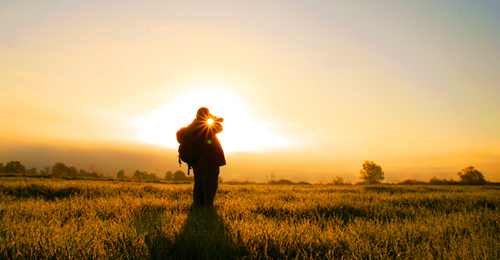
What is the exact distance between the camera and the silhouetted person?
4953 millimetres

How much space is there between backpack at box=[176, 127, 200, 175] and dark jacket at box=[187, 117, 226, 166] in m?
0.05

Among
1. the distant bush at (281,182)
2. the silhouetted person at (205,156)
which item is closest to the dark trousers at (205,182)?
the silhouetted person at (205,156)

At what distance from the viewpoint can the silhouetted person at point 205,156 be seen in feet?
16.3

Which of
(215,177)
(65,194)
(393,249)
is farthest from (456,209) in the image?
(65,194)

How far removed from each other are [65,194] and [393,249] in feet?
24.0

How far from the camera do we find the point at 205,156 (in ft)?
16.5

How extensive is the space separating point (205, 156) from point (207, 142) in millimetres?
296

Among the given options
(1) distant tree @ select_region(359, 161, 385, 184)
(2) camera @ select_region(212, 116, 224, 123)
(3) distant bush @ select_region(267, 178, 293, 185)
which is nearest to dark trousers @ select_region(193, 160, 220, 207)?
(2) camera @ select_region(212, 116, 224, 123)

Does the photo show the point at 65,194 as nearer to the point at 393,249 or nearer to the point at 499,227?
the point at 393,249

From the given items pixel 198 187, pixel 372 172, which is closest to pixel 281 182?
pixel 198 187

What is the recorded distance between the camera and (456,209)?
520cm

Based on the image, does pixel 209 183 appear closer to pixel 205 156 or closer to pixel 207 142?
pixel 205 156

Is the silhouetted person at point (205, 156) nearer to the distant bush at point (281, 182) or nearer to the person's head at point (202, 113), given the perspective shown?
the person's head at point (202, 113)

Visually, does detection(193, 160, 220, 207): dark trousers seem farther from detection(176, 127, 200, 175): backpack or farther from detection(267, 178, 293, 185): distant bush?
detection(267, 178, 293, 185): distant bush
